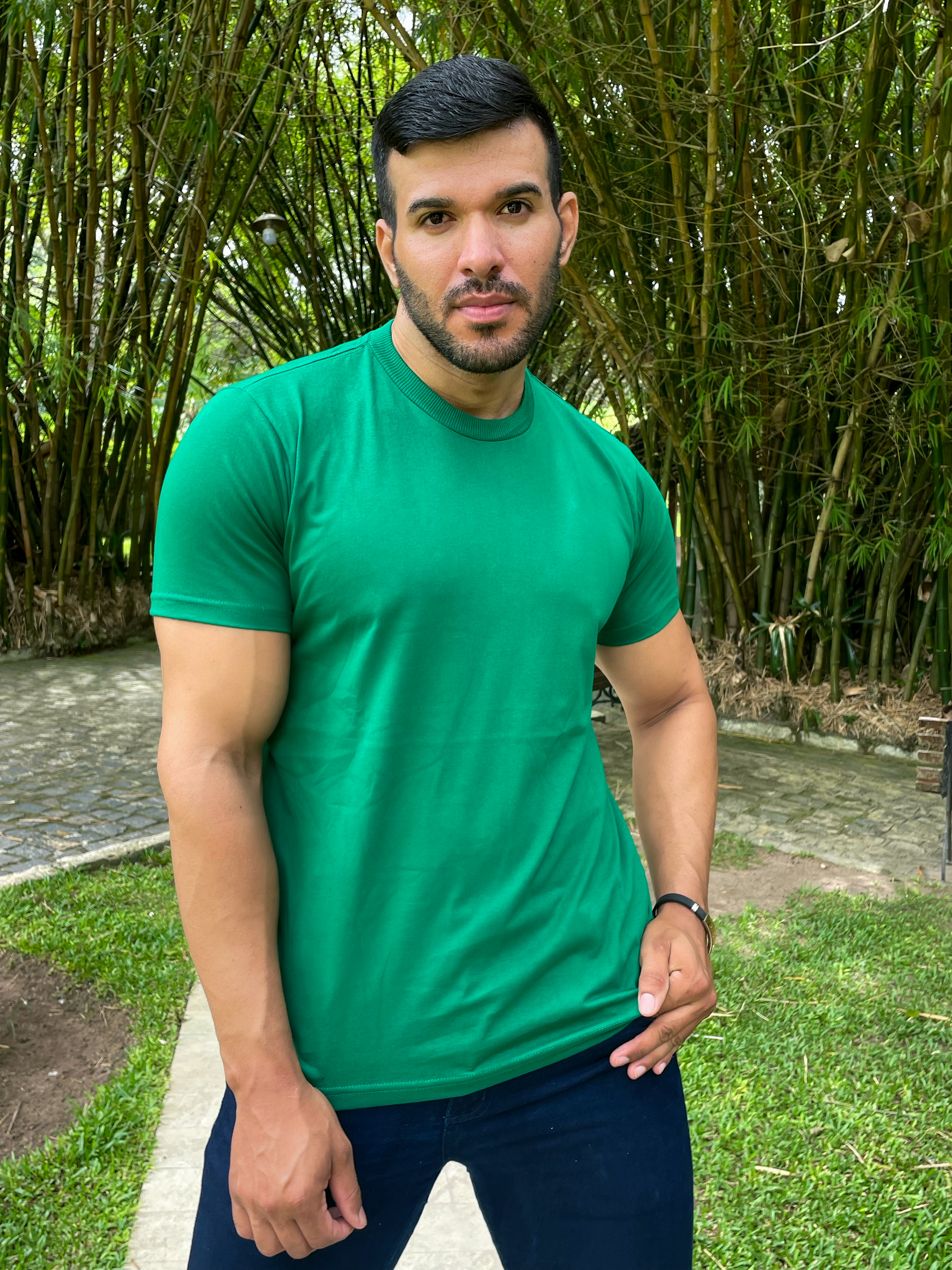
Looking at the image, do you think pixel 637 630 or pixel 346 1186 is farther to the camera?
Answer: pixel 637 630

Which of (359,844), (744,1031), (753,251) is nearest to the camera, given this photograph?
(359,844)

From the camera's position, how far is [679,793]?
45.2 inches

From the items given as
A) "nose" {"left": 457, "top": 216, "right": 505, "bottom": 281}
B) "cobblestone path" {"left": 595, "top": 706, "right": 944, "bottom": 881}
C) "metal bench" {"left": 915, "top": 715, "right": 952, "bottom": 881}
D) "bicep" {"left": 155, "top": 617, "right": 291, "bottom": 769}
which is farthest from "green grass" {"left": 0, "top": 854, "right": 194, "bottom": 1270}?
"metal bench" {"left": 915, "top": 715, "right": 952, "bottom": 881}

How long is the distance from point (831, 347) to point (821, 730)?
1.69 metres

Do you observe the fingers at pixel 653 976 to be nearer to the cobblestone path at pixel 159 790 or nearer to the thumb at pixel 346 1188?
the thumb at pixel 346 1188

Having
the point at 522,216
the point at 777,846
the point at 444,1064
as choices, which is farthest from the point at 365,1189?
the point at 777,846

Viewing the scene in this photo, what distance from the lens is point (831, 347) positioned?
173 inches

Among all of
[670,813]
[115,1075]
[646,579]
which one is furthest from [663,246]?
[670,813]

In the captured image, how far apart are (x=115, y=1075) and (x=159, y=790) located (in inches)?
78.7

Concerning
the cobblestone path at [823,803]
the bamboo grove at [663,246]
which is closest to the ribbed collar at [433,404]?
the bamboo grove at [663,246]

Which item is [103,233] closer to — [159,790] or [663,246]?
[663,246]

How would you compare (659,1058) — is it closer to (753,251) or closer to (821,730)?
(753,251)

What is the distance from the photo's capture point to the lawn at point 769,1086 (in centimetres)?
183

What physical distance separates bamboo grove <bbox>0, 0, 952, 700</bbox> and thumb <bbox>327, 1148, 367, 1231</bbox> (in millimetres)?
2845
